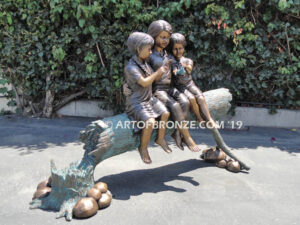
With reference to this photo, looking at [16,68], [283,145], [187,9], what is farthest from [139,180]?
[16,68]

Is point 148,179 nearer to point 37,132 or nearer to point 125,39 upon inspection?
point 37,132

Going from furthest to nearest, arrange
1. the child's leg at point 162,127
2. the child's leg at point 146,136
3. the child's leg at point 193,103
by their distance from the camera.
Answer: the child's leg at point 193,103
the child's leg at point 162,127
the child's leg at point 146,136

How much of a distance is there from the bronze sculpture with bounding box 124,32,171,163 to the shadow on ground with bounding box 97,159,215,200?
1.38 feet

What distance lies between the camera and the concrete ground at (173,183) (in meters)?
2.79

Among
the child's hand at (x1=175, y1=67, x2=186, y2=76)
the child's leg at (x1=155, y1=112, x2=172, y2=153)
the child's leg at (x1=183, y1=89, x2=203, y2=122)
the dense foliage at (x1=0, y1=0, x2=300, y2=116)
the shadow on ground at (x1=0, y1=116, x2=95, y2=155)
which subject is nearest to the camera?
the child's leg at (x1=155, y1=112, x2=172, y2=153)

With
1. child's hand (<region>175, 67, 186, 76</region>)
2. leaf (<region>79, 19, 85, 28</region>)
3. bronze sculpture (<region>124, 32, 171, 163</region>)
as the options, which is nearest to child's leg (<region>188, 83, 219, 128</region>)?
child's hand (<region>175, 67, 186, 76</region>)

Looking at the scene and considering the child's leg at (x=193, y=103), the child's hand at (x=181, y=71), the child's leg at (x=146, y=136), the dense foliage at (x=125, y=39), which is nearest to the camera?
the child's leg at (x=146, y=136)

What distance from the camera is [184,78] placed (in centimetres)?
363

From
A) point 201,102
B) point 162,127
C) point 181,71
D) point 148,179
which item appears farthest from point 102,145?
point 201,102

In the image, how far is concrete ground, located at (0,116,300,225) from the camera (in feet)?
9.17

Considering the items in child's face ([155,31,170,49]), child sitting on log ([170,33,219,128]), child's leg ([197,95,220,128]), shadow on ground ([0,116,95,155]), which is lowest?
shadow on ground ([0,116,95,155])

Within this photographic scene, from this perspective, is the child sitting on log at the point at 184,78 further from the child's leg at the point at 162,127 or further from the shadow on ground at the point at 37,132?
the shadow on ground at the point at 37,132

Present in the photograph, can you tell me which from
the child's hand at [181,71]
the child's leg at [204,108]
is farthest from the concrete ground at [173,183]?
the child's hand at [181,71]

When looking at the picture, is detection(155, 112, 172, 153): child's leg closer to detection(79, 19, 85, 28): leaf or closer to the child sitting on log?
the child sitting on log
